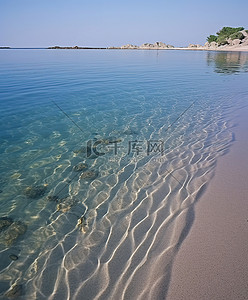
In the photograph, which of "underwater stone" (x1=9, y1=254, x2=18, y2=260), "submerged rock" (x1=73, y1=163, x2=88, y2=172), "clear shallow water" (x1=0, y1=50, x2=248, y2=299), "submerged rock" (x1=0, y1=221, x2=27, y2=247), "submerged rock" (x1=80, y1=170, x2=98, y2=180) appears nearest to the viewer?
"clear shallow water" (x1=0, y1=50, x2=248, y2=299)

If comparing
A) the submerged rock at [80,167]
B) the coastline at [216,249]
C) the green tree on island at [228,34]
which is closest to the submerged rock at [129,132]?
the submerged rock at [80,167]

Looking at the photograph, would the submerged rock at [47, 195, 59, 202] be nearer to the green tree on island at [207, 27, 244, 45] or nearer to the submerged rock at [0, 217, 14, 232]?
the submerged rock at [0, 217, 14, 232]

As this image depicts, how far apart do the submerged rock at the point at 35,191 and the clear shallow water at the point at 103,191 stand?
0.09 ft

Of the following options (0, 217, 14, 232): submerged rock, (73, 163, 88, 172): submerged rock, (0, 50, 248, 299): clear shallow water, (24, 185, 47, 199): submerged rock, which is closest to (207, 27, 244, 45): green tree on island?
(0, 50, 248, 299): clear shallow water

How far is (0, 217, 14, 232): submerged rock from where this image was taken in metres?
4.76

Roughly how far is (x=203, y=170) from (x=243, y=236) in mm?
2594

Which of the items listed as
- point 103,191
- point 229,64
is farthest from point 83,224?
point 229,64

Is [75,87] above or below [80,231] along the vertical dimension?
above

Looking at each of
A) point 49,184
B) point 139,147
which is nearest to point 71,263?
point 49,184

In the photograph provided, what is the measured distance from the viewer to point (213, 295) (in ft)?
10.1

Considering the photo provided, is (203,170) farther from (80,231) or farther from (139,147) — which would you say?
(80,231)

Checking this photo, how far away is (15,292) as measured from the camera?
346 centimetres

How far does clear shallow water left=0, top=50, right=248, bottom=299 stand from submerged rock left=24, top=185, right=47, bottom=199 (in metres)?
0.03

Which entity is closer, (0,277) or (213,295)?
(213,295)
